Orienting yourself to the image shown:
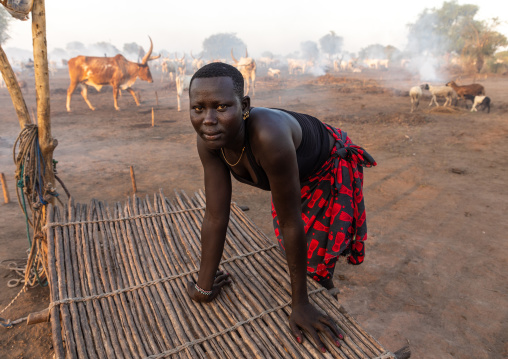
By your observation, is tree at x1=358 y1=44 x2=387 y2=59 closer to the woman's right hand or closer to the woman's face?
the woman's right hand

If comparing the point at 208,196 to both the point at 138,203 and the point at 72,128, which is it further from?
the point at 72,128

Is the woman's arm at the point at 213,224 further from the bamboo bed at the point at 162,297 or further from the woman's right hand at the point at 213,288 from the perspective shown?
the bamboo bed at the point at 162,297

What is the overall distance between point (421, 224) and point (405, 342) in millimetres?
2066

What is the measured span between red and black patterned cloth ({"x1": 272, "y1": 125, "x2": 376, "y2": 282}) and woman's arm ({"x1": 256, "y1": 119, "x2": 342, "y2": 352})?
15.3 inches

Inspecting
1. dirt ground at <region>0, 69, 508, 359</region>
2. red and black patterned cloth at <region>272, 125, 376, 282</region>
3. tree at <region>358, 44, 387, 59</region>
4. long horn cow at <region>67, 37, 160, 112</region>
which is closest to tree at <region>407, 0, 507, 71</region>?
dirt ground at <region>0, 69, 508, 359</region>

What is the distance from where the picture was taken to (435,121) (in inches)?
376

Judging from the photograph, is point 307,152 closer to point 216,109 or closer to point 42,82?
point 216,109

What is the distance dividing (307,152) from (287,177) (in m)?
0.36

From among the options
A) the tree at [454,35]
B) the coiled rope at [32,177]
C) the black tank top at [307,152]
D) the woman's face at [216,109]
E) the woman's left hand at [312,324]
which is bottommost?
the woman's left hand at [312,324]

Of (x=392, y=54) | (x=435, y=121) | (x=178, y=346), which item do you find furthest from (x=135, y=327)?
(x=392, y=54)

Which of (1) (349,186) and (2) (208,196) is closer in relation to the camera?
(2) (208,196)

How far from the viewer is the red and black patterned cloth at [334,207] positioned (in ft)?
6.31

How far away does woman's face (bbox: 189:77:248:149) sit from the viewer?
1241mm

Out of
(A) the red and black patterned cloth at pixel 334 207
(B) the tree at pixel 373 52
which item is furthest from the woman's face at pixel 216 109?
(B) the tree at pixel 373 52
